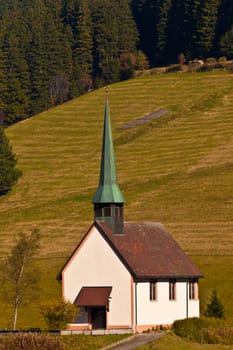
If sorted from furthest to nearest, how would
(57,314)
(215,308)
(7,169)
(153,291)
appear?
(7,169) → (215,308) → (153,291) → (57,314)

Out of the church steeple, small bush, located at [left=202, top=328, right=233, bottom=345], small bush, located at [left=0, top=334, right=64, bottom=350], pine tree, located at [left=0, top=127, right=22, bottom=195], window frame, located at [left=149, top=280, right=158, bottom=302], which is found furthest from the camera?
pine tree, located at [left=0, top=127, right=22, bottom=195]

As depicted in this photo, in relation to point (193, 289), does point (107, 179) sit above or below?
above

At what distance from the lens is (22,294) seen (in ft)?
260

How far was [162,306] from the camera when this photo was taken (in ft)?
243

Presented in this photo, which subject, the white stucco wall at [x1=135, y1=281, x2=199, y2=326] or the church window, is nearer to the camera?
the white stucco wall at [x1=135, y1=281, x2=199, y2=326]

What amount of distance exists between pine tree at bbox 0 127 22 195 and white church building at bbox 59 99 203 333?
60.7m

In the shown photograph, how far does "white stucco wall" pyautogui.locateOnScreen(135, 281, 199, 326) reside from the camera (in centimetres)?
7244

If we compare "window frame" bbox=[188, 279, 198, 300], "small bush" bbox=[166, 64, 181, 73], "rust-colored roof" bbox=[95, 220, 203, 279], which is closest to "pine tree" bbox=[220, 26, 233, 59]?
"small bush" bbox=[166, 64, 181, 73]

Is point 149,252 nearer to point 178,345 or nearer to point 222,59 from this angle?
point 178,345

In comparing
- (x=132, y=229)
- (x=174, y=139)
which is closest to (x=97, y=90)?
(x=174, y=139)

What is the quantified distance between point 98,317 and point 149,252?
516cm

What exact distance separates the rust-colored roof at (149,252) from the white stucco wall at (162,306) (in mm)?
808

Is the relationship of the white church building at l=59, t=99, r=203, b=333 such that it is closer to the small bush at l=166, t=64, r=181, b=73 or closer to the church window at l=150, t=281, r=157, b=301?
the church window at l=150, t=281, r=157, b=301

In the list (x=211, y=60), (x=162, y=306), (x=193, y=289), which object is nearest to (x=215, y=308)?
(x=193, y=289)
